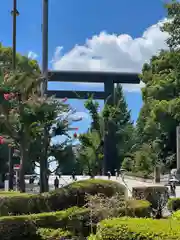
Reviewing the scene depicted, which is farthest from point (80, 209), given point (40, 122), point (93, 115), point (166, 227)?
point (93, 115)

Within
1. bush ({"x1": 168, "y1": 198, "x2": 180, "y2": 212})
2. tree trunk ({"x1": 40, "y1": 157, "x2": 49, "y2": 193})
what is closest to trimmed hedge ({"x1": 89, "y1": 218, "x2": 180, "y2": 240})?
bush ({"x1": 168, "y1": 198, "x2": 180, "y2": 212})

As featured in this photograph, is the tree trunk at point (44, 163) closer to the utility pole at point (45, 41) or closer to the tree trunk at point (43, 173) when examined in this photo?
the tree trunk at point (43, 173)

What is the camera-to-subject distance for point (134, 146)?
186 ft

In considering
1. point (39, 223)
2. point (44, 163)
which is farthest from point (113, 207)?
point (44, 163)

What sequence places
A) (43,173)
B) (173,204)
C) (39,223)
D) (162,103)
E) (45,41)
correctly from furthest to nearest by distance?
(162,103) → (45,41) → (43,173) → (173,204) → (39,223)

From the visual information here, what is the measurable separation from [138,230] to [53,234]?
439 centimetres

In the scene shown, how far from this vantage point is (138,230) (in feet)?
19.3

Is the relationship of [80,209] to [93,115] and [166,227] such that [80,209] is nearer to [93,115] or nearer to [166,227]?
[166,227]

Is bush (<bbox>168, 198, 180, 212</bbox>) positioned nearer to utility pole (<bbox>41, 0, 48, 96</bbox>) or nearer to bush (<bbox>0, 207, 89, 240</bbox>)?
bush (<bbox>0, 207, 89, 240</bbox>)

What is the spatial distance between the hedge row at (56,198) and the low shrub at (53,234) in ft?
3.36

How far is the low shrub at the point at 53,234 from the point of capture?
978 centimetres

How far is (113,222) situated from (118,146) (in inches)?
2076

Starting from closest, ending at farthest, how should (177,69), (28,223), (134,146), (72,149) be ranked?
(28,223), (72,149), (177,69), (134,146)

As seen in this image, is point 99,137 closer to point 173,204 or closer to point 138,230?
point 173,204
